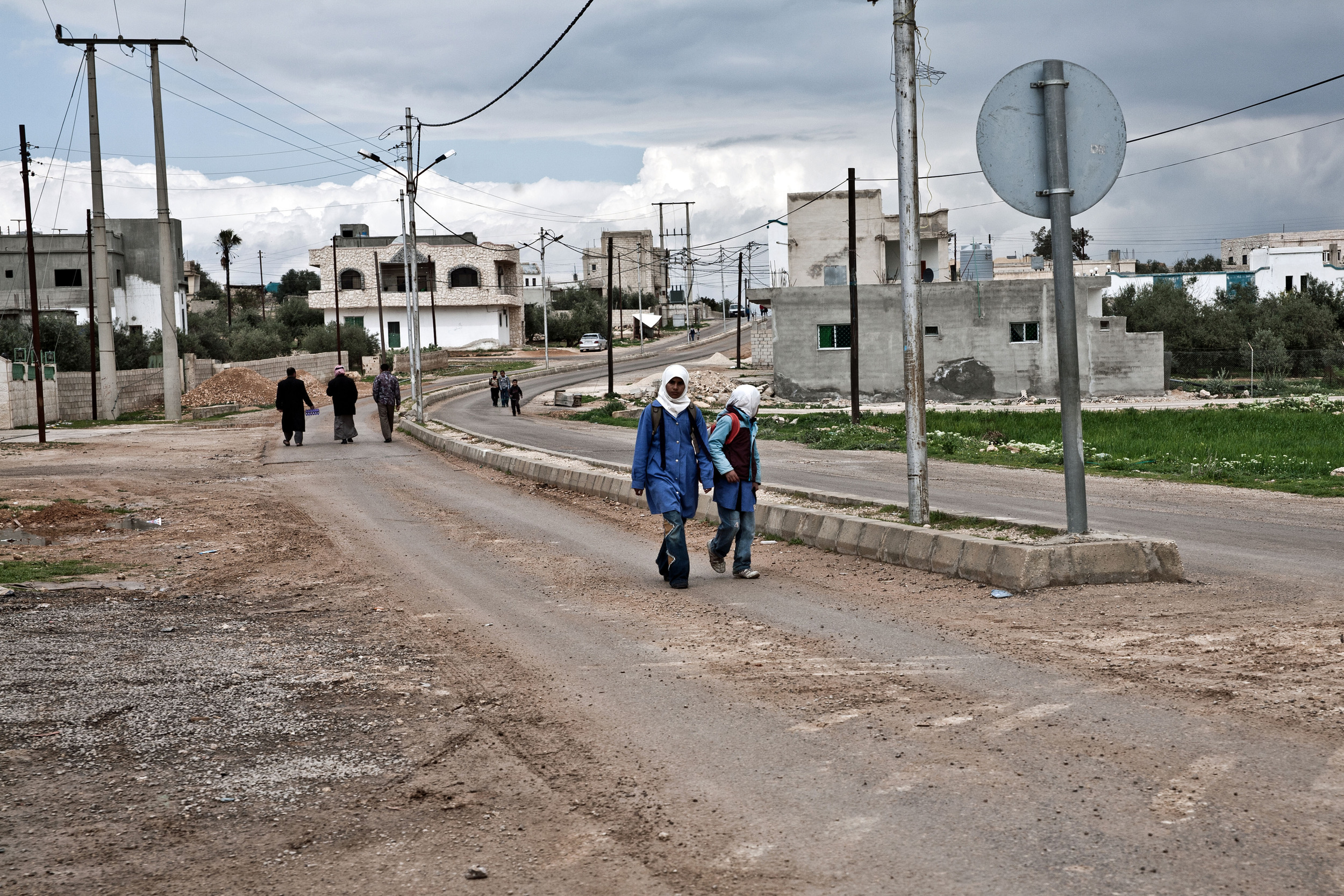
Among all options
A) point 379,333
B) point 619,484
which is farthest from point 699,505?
point 379,333

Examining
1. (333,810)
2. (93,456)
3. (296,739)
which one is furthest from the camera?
(93,456)

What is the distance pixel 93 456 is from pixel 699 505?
1647cm

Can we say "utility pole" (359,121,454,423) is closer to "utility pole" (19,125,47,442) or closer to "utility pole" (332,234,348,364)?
"utility pole" (19,125,47,442)

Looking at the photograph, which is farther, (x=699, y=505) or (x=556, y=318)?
(x=556, y=318)

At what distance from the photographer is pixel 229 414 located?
144ft

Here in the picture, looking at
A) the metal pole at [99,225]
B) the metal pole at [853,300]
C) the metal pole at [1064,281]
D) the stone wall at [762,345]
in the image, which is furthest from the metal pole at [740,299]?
the metal pole at [1064,281]

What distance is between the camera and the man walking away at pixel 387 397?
28.6m

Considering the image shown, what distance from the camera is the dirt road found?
152 inches

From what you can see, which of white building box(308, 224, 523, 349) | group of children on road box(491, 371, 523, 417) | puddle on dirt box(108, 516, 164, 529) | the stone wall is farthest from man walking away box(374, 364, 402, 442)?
white building box(308, 224, 523, 349)

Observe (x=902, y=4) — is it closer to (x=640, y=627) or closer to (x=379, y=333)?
(x=640, y=627)

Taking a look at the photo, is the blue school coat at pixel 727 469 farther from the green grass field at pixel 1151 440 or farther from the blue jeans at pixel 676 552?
the green grass field at pixel 1151 440

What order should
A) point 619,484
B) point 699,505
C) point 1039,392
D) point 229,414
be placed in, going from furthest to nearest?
point 1039,392, point 229,414, point 619,484, point 699,505

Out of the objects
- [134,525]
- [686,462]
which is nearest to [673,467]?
[686,462]

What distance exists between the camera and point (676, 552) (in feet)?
30.6
